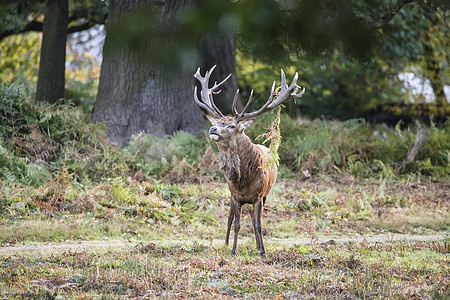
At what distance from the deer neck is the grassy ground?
1134mm

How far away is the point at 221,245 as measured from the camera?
8.32 metres

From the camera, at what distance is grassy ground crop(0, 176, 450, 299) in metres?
5.63

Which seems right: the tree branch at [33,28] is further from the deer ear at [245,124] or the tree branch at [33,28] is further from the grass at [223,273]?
the grass at [223,273]

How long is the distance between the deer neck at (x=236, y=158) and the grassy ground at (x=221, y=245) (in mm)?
1134

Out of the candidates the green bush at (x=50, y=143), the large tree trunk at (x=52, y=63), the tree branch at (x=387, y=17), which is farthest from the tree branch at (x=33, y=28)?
the tree branch at (x=387, y=17)

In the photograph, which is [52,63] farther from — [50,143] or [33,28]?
[50,143]

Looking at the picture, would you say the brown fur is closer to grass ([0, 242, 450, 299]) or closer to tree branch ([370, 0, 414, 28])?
grass ([0, 242, 450, 299])

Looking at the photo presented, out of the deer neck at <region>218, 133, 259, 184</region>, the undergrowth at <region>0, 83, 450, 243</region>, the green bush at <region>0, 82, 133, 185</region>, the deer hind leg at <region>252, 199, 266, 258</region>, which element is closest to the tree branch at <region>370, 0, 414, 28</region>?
the undergrowth at <region>0, 83, 450, 243</region>

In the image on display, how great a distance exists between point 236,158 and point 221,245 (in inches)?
64.0

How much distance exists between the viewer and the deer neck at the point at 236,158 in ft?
24.4

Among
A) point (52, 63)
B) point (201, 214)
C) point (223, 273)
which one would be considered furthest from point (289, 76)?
point (223, 273)

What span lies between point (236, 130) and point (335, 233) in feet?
11.7

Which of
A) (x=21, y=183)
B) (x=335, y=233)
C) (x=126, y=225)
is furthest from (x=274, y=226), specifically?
(x=21, y=183)

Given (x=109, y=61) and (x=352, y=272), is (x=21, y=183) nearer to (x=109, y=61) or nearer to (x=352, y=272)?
(x=352, y=272)
